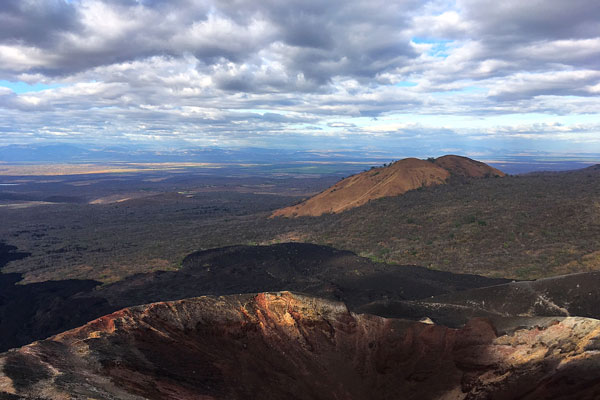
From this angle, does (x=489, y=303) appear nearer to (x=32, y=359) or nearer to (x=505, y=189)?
(x=32, y=359)

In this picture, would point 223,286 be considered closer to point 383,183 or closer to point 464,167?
point 383,183

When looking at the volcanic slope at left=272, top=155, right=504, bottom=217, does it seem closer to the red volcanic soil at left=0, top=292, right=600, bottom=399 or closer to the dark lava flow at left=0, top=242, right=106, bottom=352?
the dark lava flow at left=0, top=242, right=106, bottom=352

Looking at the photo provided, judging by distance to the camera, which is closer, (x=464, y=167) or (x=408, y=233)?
(x=408, y=233)

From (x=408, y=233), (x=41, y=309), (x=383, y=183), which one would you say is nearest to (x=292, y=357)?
(x=41, y=309)

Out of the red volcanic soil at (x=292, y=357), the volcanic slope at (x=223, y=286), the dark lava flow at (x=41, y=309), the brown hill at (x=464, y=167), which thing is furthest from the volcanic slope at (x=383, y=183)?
the red volcanic soil at (x=292, y=357)

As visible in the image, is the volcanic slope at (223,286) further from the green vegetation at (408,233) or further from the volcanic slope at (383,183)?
the volcanic slope at (383,183)

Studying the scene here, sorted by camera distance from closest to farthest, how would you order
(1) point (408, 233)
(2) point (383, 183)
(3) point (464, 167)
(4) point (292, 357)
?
(4) point (292, 357), (1) point (408, 233), (2) point (383, 183), (3) point (464, 167)
